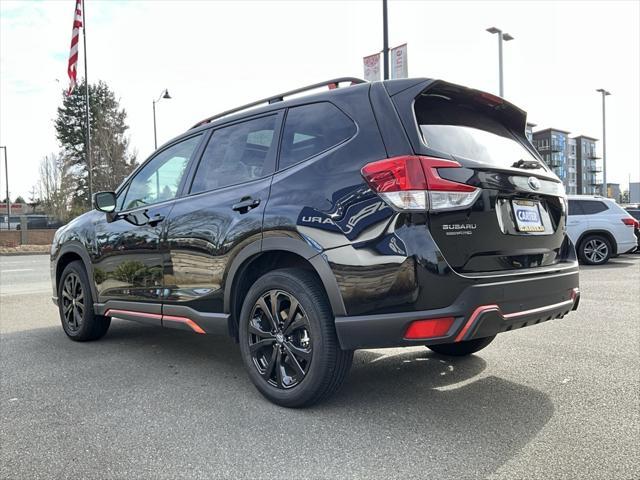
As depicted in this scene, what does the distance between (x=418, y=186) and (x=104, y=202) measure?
3108mm

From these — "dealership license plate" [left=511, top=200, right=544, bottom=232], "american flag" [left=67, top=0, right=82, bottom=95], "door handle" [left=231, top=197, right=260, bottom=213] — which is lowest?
"dealership license plate" [left=511, top=200, right=544, bottom=232]

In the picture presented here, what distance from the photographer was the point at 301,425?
2.98 metres

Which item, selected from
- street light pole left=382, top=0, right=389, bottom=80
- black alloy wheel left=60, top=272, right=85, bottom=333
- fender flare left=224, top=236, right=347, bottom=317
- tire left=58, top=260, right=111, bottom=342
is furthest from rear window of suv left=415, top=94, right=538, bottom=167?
street light pole left=382, top=0, right=389, bottom=80

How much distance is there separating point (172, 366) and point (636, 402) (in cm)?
328

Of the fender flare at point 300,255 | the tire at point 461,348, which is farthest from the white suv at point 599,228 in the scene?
the fender flare at point 300,255

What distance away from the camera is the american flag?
1861 cm

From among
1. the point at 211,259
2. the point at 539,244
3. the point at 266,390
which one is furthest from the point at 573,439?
the point at 211,259

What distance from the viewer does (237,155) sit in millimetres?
3855

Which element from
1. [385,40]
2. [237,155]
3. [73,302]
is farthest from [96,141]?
[237,155]

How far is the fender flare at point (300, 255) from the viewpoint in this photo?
2930 millimetres

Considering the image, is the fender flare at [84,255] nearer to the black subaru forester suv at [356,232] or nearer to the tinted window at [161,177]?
the tinted window at [161,177]

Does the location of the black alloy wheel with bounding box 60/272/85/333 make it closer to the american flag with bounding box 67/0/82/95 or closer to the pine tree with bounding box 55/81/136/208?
the american flag with bounding box 67/0/82/95

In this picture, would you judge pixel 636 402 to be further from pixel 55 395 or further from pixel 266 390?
pixel 55 395

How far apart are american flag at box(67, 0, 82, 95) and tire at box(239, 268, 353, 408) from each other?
18362mm
